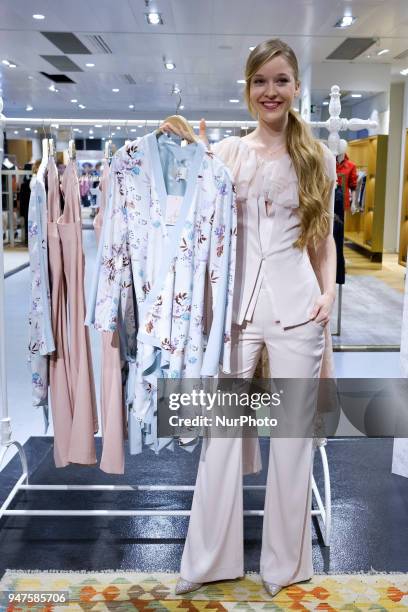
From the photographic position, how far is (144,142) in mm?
2008

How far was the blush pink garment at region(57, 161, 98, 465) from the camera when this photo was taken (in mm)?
2342

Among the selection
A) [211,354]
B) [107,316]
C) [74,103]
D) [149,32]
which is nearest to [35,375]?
[107,316]

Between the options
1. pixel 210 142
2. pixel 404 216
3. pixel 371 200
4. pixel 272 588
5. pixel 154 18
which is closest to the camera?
pixel 272 588

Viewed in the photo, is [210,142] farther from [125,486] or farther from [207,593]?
[207,593]

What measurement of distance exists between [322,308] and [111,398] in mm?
767

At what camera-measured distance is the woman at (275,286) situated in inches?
79.0

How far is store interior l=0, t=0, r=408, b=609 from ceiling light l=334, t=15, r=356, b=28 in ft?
0.10

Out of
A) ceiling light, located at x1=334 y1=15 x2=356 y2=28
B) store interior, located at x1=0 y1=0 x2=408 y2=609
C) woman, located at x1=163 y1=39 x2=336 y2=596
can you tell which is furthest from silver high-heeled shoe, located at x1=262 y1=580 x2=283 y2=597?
ceiling light, located at x1=334 y1=15 x2=356 y2=28

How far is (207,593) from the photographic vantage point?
7.18ft

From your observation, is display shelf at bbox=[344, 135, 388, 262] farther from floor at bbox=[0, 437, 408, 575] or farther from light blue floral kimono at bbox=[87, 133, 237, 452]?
light blue floral kimono at bbox=[87, 133, 237, 452]

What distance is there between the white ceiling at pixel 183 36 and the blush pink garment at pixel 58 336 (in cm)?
469

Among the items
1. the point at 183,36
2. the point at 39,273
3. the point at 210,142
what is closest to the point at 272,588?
the point at 39,273

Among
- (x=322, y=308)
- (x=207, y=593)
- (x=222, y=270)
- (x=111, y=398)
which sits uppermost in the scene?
(x=222, y=270)

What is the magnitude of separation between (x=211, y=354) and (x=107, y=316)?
0.34 meters
